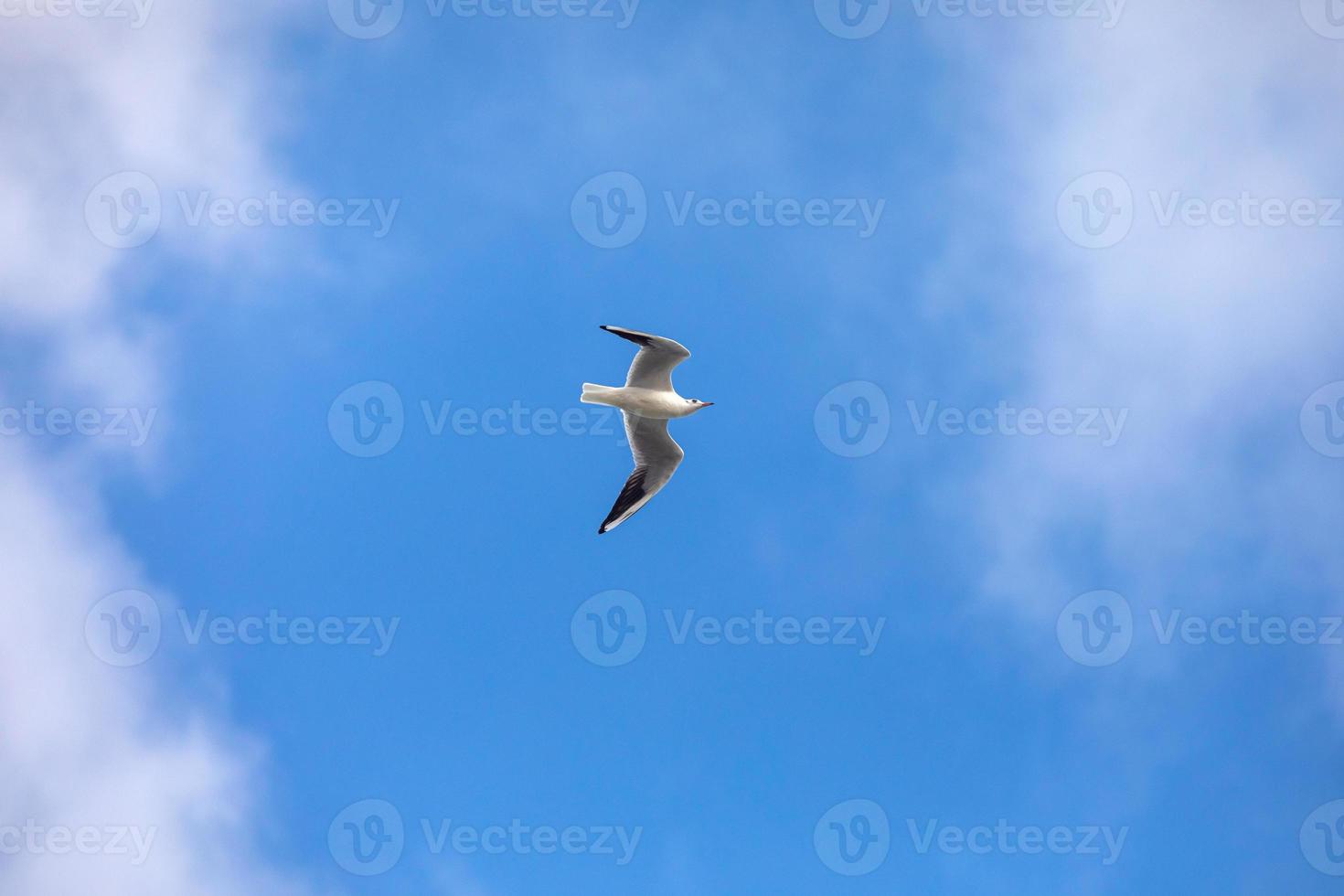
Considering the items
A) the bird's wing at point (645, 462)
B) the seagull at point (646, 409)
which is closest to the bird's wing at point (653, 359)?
the seagull at point (646, 409)

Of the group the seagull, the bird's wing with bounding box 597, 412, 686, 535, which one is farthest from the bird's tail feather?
the bird's wing with bounding box 597, 412, 686, 535

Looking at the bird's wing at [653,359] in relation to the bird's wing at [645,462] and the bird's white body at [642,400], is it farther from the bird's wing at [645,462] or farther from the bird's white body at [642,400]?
the bird's wing at [645,462]

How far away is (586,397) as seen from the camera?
1700 centimetres

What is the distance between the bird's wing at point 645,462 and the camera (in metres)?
17.9

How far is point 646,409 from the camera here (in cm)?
1739

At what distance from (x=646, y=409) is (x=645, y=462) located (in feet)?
3.46

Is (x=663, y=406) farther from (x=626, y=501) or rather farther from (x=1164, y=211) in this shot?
(x=1164, y=211)

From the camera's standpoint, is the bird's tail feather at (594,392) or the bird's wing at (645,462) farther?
the bird's wing at (645,462)

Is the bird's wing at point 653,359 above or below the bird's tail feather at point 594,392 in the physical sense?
above

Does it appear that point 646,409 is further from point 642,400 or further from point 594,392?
point 594,392

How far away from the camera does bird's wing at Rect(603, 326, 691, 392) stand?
1641 centimetres

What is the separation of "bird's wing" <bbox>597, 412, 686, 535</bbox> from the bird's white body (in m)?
0.36

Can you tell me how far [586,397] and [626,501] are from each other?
182 centimetres

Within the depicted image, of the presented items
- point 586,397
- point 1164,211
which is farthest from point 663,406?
point 1164,211
